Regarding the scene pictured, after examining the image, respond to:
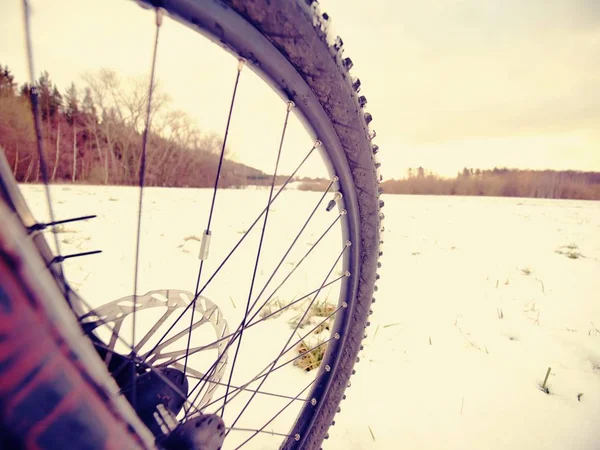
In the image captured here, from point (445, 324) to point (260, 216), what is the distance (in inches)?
52.8

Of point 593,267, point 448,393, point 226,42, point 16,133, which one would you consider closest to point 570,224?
point 593,267

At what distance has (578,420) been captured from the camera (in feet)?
3.01

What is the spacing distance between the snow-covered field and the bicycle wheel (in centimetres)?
36

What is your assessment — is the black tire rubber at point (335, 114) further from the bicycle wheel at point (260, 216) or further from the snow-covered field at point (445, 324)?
the snow-covered field at point (445, 324)

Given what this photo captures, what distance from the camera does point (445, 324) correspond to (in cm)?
149

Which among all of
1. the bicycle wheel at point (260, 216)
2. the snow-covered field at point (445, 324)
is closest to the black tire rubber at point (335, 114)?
the bicycle wheel at point (260, 216)

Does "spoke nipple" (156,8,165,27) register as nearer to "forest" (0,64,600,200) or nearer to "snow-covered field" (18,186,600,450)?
"forest" (0,64,600,200)

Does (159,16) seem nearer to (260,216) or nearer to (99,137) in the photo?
(260,216)

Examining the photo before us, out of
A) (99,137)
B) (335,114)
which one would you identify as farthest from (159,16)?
(99,137)

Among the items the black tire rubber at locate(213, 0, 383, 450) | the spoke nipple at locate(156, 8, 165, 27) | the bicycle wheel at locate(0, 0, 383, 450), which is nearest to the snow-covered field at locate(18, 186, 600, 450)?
the black tire rubber at locate(213, 0, 383, 450)

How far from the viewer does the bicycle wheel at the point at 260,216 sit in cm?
25

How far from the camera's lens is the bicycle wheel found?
25cm

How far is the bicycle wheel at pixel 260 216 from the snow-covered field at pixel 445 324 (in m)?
0.36

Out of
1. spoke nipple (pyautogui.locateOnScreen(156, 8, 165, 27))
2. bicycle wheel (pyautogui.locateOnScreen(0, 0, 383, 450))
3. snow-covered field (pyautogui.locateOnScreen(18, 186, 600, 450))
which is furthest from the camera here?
snow-covered field (pyautogui.locateOnScreen(18, 186, 600, 450))
